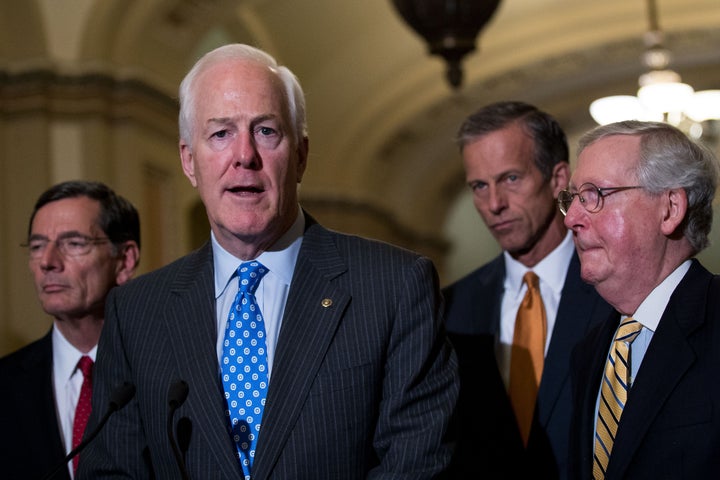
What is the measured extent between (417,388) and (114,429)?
2.46ft

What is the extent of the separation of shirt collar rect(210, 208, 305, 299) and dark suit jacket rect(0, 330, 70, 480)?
3.34 ft

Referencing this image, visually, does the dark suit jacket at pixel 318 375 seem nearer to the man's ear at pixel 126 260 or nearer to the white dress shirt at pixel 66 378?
the white dress shirt at pixel 66 378

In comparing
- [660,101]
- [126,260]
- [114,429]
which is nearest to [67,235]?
[126,260]

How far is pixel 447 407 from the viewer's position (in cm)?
272

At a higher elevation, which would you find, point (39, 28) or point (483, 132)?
point (39, 28)

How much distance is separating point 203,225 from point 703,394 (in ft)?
34.5

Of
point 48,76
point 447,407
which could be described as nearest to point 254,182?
point 447,407

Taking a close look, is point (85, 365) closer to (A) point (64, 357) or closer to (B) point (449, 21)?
(A) point (64, 357)

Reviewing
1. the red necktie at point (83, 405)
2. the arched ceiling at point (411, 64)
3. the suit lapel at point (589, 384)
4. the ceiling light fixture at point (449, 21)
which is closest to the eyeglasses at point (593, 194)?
the suit lapel at point (589, 384)

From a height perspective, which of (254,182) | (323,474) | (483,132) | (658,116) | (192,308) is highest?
(658,116)

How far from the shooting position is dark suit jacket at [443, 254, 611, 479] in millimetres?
3621

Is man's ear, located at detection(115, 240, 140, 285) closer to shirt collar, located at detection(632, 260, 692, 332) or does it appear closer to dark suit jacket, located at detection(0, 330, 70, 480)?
dark suit jacket, located at detection(0, 330, 70, 480)

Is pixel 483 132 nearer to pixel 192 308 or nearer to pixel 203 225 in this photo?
pixel 192 308

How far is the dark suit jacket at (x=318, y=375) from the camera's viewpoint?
8.73 feet
